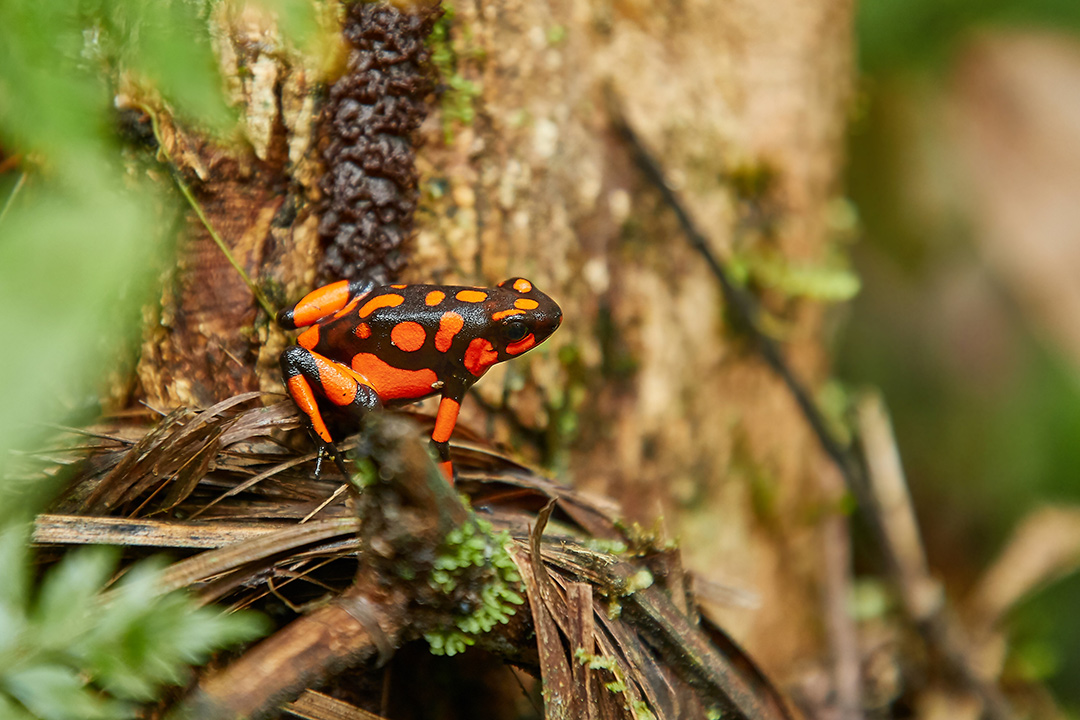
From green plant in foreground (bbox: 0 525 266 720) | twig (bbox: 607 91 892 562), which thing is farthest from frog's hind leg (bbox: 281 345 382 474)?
twig (bbox: 607 91 892 562)

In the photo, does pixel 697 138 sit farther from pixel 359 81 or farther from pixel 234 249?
pixel 234 249

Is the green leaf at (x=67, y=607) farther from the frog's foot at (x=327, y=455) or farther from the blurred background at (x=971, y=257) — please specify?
the blurred background at (x=971, y=257)

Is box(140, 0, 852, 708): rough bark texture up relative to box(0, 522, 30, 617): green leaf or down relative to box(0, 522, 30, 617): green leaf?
up

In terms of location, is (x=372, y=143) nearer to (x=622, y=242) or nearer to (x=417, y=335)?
(x=417, y=335)

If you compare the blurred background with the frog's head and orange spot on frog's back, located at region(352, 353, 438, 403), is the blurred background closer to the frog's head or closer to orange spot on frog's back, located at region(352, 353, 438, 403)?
the frog's head

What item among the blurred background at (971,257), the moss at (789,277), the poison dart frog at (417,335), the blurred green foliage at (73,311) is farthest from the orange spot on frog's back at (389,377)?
the blurred background at (971,257)

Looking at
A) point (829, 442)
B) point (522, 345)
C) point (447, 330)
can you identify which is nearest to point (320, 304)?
point (447, 330)
